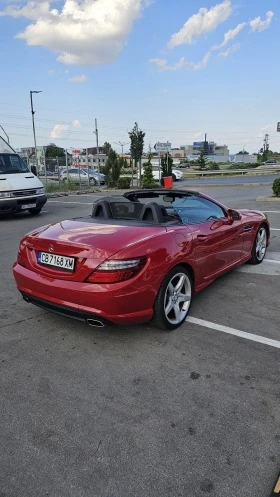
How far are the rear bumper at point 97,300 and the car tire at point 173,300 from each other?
A: 107 mm

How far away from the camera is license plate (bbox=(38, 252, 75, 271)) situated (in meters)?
3.26

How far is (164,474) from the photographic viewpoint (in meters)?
2.02

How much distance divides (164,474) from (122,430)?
412 millimetres

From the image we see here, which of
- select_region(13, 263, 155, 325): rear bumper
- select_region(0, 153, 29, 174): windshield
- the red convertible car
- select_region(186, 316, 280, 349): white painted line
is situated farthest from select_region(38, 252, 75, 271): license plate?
select_region(0, 153, 29, 174): windshield

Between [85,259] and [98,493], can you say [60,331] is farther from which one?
[98,493]

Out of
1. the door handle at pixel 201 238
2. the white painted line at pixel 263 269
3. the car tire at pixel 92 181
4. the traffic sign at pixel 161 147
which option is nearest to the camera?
the door handle at pixel 201 238

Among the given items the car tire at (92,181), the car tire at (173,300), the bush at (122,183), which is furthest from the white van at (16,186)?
the car tire at (92,181)

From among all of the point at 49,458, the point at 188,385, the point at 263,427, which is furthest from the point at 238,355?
the point at 49,458

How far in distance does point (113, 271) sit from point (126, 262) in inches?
5.1

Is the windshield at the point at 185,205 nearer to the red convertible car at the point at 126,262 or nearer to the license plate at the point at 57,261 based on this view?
the red convertible car at the point at 126,262

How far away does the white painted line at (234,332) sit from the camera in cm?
339

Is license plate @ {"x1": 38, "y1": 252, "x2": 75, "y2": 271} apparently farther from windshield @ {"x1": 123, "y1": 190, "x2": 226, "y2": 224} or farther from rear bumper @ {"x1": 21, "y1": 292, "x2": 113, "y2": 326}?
windshield @ {"x1": 123, "y1": 190, "x2": 226, "y2": 224}

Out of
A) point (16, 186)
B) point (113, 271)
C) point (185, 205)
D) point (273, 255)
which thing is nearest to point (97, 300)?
point (113, 271)

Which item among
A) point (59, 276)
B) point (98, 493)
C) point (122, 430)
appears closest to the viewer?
point (98, 493)
